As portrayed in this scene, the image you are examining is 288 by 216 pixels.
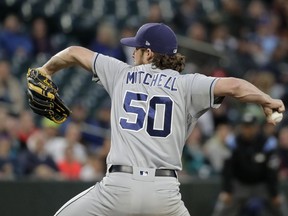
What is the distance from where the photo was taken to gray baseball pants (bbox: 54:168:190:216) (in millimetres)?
5199

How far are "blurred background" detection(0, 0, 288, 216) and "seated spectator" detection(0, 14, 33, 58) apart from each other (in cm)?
1

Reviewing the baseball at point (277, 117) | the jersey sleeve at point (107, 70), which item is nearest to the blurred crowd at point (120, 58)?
the jersey sleeve at point (107, 70)

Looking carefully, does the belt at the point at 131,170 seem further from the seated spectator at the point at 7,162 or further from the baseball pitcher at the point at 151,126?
the seated spectator at the point at 7,162

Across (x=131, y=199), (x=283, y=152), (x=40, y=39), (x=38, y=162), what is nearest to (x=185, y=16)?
(x=40, y=39)

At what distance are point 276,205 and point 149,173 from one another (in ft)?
17.3

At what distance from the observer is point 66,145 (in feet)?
34.8

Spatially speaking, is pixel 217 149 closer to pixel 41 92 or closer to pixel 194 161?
pixel 194 161

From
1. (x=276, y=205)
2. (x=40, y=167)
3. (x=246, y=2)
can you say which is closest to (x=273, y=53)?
(x=246, y=2)

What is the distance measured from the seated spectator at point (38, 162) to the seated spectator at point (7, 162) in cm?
12

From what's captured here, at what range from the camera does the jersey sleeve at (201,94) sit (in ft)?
17.3

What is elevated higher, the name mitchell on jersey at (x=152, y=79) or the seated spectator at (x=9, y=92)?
the name mitchell on jersey at (x=152, y=79)

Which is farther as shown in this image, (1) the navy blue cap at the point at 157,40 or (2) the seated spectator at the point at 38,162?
(2) the seated spectator at the point at 38,162

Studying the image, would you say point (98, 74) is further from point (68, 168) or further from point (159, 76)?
point (68, 168)

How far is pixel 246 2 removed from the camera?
1664cm
